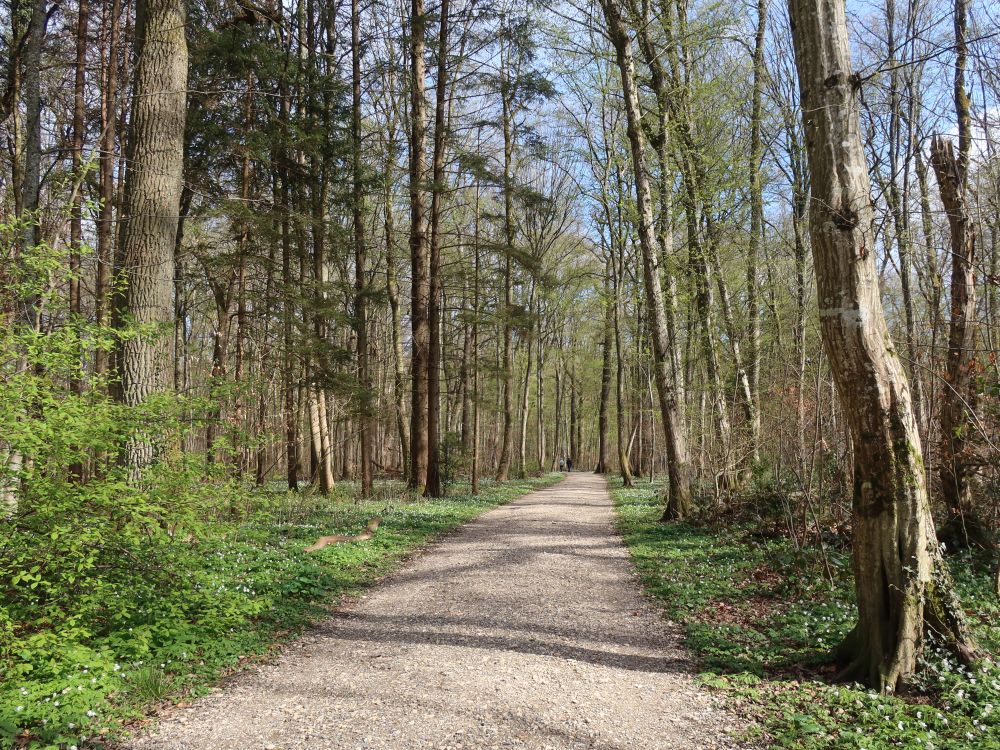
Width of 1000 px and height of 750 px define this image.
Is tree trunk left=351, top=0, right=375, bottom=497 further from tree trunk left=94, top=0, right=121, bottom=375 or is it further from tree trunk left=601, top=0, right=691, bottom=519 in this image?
tree trunk left=601, top=0, right=691, bottom=519

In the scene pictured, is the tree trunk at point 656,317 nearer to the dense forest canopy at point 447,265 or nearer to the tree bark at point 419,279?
the dense forest canopy at point 447,265

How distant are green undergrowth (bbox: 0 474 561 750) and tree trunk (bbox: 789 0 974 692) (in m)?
4.71

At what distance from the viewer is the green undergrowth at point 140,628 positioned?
3295 millimetres

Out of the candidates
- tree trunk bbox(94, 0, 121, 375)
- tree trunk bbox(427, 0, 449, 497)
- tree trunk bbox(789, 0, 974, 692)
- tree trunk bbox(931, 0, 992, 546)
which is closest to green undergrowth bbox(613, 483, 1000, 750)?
tree trunk bbox(789, 0, 974, 692)

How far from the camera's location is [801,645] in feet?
16.0

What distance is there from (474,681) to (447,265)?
1206 cm

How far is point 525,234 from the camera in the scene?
25.0 meters

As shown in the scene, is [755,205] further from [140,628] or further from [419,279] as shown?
[140,628]

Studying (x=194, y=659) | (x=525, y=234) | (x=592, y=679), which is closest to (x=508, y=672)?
(x=592, y=679)

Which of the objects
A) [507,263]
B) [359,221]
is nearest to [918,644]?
[507,263]

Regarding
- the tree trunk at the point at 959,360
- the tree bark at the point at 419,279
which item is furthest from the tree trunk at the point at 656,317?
the tree bark at the point at 419,279

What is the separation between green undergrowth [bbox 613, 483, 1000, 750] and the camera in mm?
3396

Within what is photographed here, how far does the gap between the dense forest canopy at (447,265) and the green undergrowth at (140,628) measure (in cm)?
8

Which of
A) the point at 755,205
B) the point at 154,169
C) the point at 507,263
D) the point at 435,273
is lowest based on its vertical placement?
the point at 154,169
